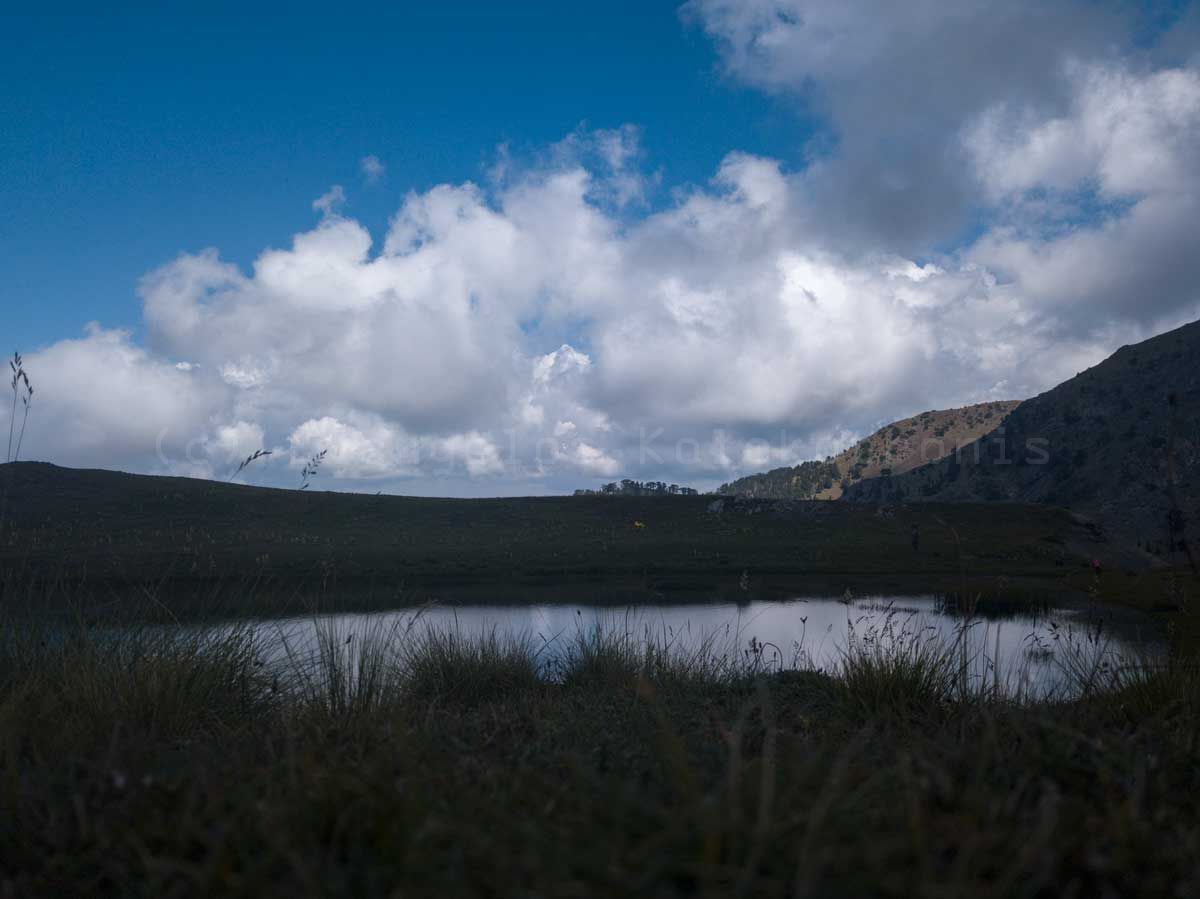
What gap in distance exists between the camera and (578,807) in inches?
92.0

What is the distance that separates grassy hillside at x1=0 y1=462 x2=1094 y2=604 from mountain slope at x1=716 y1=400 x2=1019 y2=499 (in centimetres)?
6710

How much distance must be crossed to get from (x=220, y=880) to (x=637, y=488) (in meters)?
67.5

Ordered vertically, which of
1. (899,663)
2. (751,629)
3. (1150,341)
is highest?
(1150,341)

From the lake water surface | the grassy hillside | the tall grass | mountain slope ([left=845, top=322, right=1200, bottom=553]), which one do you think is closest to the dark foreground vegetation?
the tall grass

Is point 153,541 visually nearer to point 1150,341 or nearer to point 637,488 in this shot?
point 637,488

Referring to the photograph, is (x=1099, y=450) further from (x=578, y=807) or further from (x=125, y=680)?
(x=578, y=807)

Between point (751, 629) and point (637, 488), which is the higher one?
point (637, 488)

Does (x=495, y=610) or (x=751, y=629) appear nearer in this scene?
(x=751, y=629)

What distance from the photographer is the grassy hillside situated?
25.5 meters

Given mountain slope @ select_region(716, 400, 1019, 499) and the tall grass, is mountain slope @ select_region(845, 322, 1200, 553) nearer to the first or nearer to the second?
mountain slope @ select_region(716, 400, 1019, 499)

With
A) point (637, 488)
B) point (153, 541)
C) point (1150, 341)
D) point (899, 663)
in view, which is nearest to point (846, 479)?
point (1150, 341)

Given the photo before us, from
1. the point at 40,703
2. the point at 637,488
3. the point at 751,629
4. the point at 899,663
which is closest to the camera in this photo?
the point at 40,703

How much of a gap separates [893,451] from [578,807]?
131 meters

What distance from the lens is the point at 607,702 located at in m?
5.66
